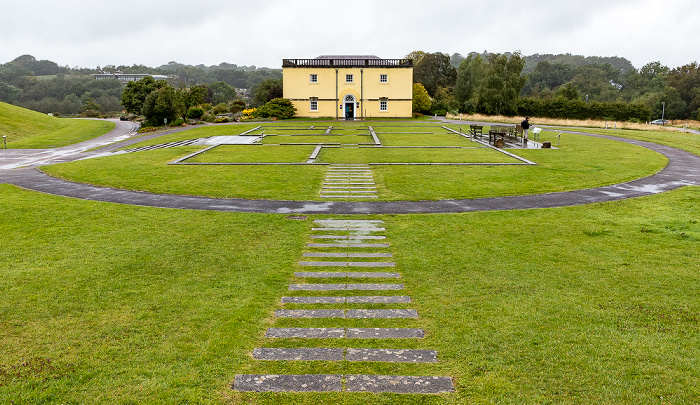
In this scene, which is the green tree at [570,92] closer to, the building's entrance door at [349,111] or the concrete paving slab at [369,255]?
the building's entrance door at [349,111]

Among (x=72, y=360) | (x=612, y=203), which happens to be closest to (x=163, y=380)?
(x=72, y=360)

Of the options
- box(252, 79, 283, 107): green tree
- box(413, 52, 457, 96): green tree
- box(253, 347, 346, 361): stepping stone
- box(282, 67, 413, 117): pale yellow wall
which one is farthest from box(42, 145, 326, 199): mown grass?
box(413, 52, 457, 96): green tree

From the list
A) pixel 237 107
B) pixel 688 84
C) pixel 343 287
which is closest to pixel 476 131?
pixel 343 287

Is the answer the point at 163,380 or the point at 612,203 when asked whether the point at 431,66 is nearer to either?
the point at 612,203

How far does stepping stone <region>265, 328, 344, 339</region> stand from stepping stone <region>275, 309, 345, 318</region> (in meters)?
0.52

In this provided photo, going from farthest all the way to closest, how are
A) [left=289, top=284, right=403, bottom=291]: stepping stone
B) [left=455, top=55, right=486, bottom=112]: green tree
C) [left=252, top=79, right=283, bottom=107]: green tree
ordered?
[left=455, top=55, right=486, bottom=112]: green tree → [left=252, top=79, right=283, bottom=107]: green tree → [left=289, top=284, right=403, bottom=291]: stepping stone

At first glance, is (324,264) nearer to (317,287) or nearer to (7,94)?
(317,287)

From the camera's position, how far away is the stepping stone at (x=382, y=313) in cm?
820

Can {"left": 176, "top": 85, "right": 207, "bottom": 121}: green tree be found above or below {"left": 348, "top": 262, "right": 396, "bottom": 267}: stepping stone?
above

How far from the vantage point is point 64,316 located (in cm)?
796

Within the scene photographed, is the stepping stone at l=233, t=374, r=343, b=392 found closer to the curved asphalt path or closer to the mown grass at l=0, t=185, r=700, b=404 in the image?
the mown grass at l=0, t=185, r=700, b=404

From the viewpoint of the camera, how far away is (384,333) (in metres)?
7.55

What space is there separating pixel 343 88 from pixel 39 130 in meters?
35.1

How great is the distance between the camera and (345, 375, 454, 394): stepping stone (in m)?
6.00
